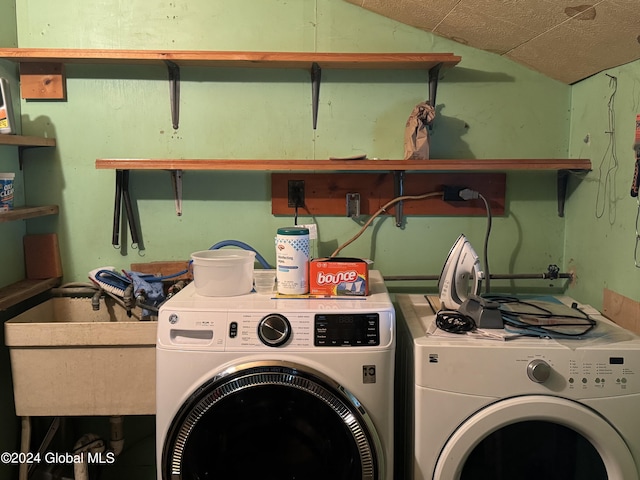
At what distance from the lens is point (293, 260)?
1549mm

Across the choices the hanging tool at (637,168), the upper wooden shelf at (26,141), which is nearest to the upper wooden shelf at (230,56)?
the upper wooden shelf at (26,141)

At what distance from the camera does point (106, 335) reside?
5.61 feet

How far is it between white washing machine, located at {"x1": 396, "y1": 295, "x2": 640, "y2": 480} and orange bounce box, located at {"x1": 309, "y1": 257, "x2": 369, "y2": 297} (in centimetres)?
25

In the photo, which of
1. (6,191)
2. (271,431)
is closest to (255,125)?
(6,191)

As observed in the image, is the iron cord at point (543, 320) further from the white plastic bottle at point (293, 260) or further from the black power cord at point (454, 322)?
the white plastic bottle at point (293, 260)

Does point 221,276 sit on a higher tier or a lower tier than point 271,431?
higher

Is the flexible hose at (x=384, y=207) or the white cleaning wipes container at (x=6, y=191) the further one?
the flexible hose at (x=384, y=207)

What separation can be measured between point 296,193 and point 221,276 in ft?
2.00

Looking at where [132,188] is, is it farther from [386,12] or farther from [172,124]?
[386,12]

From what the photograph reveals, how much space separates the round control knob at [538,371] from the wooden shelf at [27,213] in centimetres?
171

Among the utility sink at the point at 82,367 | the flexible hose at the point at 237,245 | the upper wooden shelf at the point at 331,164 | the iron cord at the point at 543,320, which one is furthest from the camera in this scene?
the flexible hose at the point at 237,245

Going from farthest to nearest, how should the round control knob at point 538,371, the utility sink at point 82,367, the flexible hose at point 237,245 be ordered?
the flexible hose at point 237,245, the utility sink at point 82,367, the round control knob at point 538,371

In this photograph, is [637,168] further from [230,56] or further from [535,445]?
[230,56]

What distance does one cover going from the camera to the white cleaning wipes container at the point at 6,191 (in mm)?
1755
